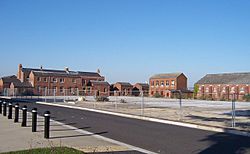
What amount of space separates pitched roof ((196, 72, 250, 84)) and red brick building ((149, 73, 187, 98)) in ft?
15.7

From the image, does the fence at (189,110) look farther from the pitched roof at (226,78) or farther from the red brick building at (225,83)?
the pitched roof at (226,78)

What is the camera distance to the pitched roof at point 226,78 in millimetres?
74875

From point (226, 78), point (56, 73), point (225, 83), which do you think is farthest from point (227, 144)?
point (56, 73)

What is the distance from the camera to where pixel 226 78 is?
80.3m

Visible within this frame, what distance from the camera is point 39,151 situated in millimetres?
8062

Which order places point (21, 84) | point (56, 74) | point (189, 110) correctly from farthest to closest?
point (56, 74) < point (21, 84) < point (189, 110)

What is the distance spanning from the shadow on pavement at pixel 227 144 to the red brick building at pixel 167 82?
2869 inches

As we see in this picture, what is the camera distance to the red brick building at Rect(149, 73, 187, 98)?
88312 millimetres

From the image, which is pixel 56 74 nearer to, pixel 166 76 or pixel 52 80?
pixel 52 80

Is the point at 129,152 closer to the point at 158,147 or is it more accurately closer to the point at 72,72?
the point at 158,147

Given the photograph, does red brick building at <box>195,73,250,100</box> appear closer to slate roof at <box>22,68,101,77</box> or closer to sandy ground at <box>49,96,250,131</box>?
slate roof at <box>22,68,101,77</box>

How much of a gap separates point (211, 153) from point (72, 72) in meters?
93.4

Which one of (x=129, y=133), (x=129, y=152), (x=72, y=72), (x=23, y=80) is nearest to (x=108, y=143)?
(x=129, y=152)

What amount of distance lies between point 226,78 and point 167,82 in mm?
17228
